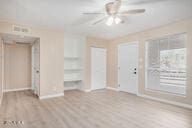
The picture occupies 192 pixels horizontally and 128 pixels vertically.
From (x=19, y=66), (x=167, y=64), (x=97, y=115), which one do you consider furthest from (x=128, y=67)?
(x=19, y=66)

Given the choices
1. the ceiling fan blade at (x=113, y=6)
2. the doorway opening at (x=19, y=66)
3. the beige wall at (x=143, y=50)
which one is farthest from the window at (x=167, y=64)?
the doorway opening at (x=19, y=66)

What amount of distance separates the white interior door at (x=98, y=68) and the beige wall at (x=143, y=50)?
30 centimetres

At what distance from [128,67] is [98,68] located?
1419mm

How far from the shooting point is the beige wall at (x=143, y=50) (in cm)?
341

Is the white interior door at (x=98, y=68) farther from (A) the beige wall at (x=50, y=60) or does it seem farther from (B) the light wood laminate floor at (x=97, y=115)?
(B) the light wood laminate floor at (x=97, y=115)

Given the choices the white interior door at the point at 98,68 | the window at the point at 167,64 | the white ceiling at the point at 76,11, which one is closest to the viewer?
the white ceiling at the point at 76,11

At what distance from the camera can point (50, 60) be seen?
4461 millimetres

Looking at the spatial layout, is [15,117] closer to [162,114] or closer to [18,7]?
[18,7]

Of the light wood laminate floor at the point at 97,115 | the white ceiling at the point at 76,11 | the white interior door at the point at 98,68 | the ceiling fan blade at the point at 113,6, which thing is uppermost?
the white ceiling at the point at 76,11

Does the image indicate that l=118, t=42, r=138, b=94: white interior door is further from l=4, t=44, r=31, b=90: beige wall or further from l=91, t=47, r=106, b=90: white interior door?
l=4, t=44, r=31, b=90: beige wall

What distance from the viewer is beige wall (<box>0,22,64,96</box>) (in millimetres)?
4285

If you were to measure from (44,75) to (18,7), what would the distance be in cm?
229

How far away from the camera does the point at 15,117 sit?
2775 millimetres

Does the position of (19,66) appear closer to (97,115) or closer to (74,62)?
(74,62)
